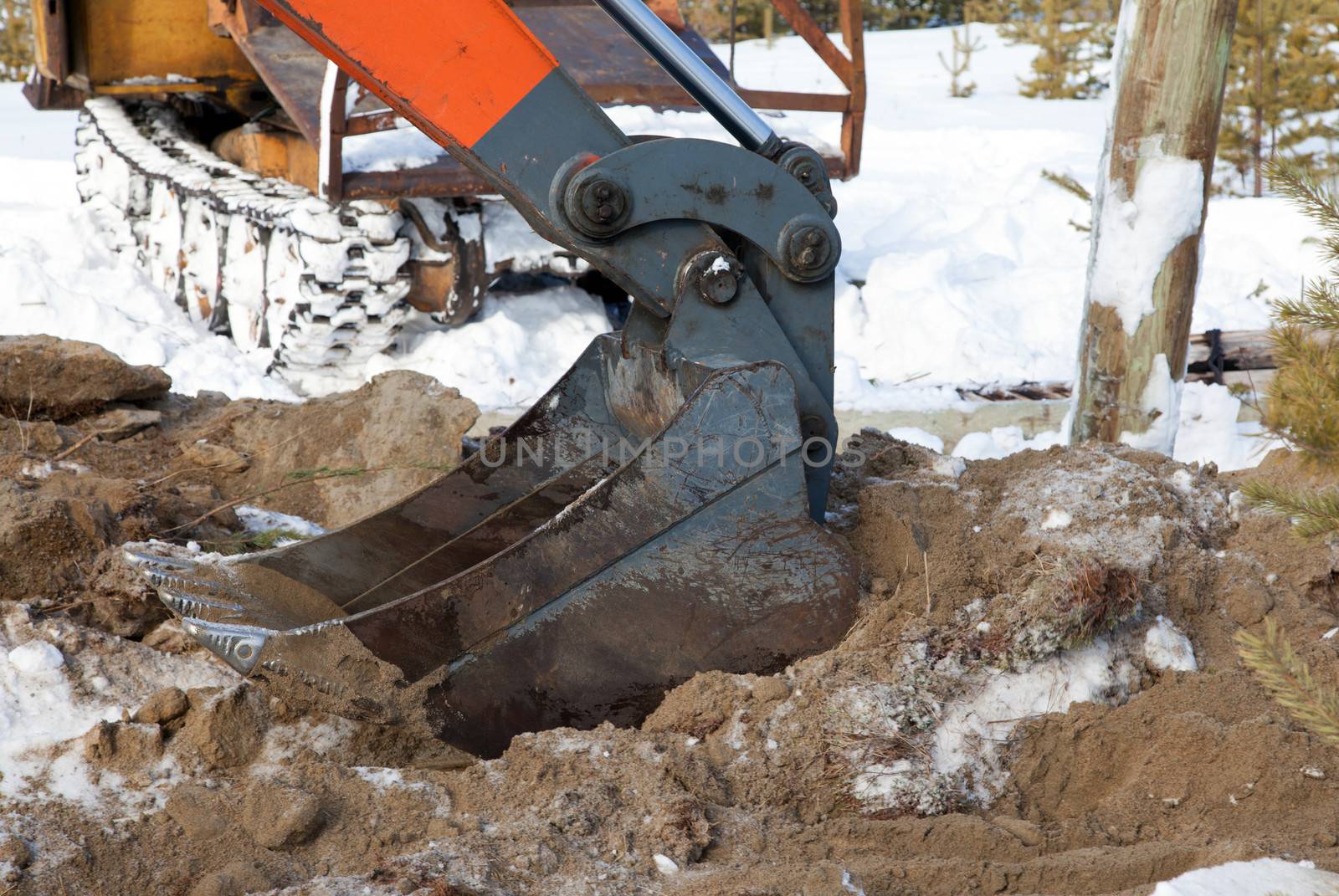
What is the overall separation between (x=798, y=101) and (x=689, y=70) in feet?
11.1

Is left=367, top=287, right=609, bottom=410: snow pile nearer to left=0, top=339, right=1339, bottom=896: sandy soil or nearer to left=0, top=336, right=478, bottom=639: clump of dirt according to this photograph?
left=0, top=336, right=478, bottom=639: clump of dirt

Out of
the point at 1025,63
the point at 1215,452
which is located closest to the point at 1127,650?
the point at 1215,452

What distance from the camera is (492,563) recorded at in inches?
91.6

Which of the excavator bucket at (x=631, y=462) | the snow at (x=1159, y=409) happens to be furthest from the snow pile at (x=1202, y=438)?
the excavator bucket at (x=631, y=462)

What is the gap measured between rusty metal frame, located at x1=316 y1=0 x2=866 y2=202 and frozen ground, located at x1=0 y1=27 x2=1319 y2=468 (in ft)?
2.29

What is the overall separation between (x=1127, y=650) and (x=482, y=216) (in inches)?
165

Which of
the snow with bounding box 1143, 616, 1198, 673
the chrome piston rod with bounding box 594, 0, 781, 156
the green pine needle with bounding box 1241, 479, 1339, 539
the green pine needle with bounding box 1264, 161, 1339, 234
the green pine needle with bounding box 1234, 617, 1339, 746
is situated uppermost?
the chrome piston rod with bounding box 594, 0, 781, 156

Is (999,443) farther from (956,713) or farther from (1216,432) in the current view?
(956,713)

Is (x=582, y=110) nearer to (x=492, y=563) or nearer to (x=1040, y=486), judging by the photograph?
(x=492, y=563)

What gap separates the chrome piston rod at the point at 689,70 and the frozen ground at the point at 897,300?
2468 millimetres

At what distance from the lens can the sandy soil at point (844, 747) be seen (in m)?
2.01

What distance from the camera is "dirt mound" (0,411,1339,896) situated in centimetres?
200

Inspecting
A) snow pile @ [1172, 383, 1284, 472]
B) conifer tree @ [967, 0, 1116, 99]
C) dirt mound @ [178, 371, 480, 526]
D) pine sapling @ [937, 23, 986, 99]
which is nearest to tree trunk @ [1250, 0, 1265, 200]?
conifer tree @ [967, 0, 1116, 99]

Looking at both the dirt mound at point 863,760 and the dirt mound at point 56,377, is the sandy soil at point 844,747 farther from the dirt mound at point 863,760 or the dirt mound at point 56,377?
the dirt mound at point 56,377
